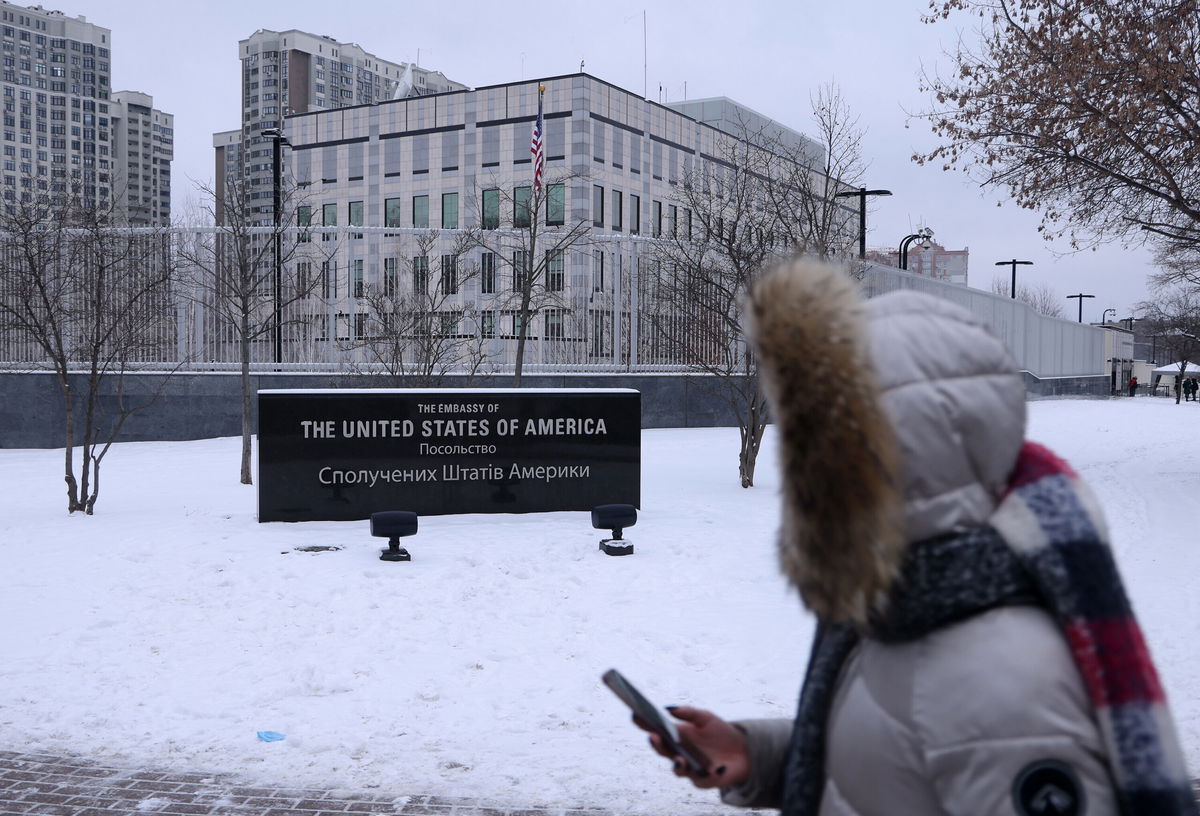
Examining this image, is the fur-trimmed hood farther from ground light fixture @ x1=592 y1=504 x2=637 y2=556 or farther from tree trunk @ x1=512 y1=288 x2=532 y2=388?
tree trunk @ x1=512 y1=288 x2=532 y2=388

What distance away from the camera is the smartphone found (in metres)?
1.90

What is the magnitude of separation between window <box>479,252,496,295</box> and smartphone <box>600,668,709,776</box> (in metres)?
21.6

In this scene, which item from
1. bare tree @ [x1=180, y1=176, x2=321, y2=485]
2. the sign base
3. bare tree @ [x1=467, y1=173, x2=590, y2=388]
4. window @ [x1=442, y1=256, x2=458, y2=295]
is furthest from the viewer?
bare tree @ [x1=467, y1=173, x2=590, y2=388]

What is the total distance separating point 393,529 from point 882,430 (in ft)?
27.7

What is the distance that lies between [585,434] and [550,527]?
4.70 feet

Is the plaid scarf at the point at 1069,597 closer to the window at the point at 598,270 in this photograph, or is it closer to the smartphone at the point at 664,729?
the smartphone at the point at 664,729

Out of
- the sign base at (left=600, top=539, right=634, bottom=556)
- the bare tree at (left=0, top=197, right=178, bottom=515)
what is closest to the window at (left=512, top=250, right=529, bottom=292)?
the bare tree at (left=0, top=197, right=178, bottom=515)

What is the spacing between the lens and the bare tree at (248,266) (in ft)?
50.4

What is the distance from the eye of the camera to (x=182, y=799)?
4.82 metres

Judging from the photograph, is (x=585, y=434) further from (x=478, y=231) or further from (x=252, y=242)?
(x=478, y=231)

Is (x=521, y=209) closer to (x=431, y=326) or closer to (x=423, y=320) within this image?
(x=423, y=320)

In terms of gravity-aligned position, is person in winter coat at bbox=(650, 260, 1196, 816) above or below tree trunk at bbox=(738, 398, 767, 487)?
above

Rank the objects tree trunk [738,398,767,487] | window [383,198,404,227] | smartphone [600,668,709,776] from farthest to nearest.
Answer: window [383,198,404,227] < tree trunk [738,398,767,487] < smartphone [600,668,709,776]

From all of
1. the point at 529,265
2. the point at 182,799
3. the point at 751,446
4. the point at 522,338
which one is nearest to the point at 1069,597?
the point at 182,799
